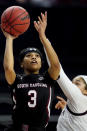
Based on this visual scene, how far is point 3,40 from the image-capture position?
847 cm

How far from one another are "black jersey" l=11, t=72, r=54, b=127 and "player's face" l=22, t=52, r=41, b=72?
0.26ft

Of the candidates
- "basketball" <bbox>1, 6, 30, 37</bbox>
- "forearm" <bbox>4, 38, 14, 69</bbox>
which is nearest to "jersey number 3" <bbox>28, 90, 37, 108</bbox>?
"forearm" <bbox>4, 38, 14, 69</bbox>

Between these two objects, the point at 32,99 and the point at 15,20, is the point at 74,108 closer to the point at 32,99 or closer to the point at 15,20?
the point at 32,99

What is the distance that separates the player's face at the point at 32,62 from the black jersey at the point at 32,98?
8 cm

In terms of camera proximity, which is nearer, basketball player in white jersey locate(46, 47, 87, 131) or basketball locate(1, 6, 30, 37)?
basketball locate(1, 6, 30, 37)

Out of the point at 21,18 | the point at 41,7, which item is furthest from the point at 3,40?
the point at 21,18

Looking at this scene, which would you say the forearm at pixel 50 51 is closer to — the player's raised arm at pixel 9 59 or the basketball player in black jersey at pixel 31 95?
the basketball player in black jersey at pixel 31 95

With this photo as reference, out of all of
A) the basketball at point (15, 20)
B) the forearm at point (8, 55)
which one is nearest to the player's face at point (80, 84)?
the basketball at point (15, 20)

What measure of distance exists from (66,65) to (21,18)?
5.29 meters

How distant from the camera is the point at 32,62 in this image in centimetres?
408

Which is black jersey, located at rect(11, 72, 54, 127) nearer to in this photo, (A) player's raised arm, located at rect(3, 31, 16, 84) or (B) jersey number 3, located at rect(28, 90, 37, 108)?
(B) jersey number 3, located at rect(28, 90, 37, 108)

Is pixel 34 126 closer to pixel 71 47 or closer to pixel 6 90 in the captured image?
pixel 6 90

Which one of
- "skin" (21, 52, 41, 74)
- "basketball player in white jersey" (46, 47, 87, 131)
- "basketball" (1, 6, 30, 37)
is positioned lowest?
"basketball player in white jersey" (46, 47, 87, 131)

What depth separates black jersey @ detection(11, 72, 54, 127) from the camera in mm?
4035
